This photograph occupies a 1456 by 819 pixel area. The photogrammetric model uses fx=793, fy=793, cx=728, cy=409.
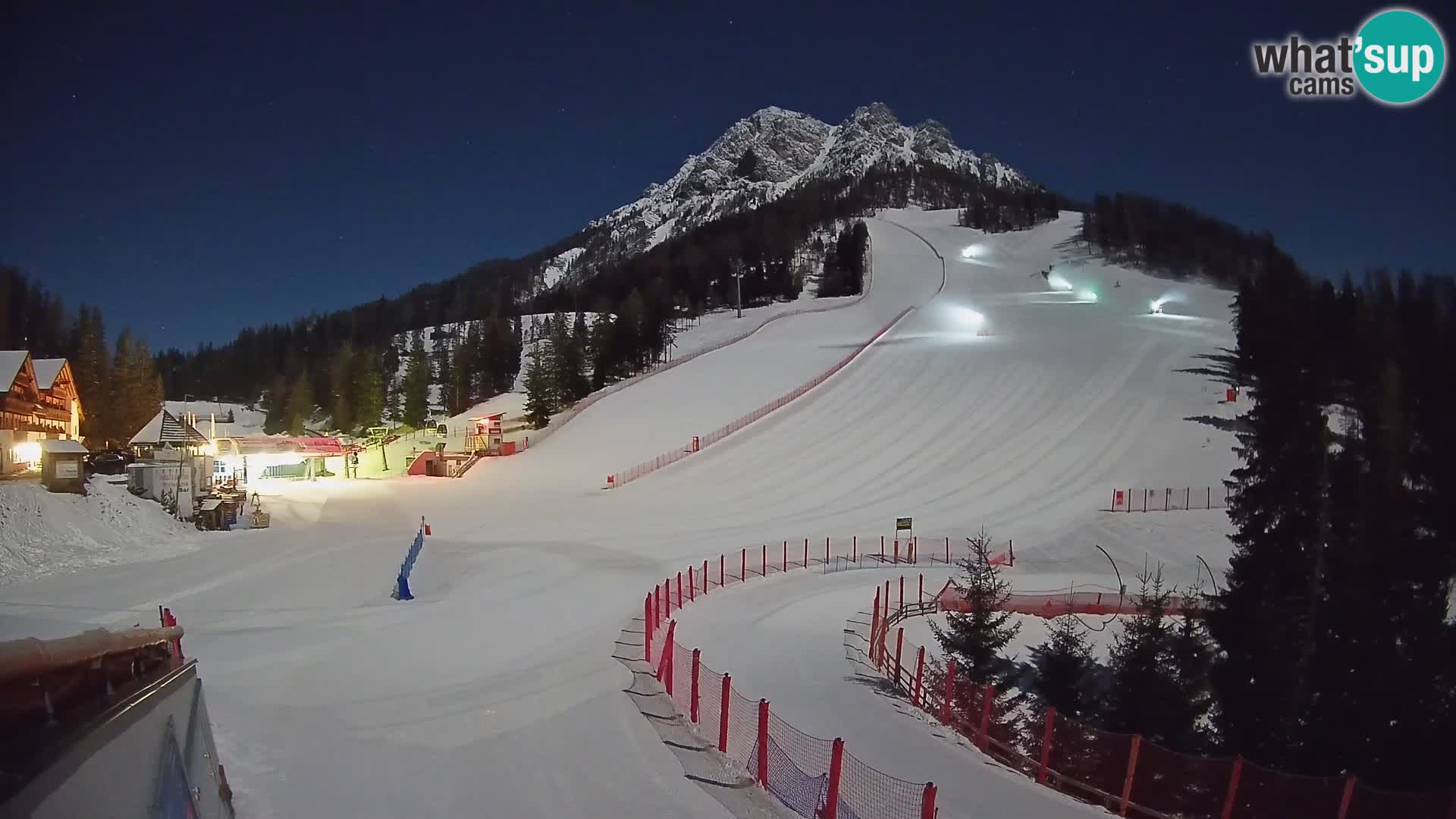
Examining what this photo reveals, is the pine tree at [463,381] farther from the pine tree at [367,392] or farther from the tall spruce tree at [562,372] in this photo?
the tall spruce tree at [562,372]

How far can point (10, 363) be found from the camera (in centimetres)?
637

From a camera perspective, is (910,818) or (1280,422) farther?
(1280,422)

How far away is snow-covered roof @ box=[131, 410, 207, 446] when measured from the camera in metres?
27.9

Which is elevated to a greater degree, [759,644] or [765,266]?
[765,266]

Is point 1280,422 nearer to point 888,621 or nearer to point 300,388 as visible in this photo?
point 888,621

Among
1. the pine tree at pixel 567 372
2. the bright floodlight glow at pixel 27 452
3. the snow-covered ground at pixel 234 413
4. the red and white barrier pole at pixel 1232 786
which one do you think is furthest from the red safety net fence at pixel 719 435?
the snow-covered ground at pixel 234 413

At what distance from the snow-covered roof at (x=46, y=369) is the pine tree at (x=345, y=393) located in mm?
72064

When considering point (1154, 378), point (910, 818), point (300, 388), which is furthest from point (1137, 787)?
point (300, 388)

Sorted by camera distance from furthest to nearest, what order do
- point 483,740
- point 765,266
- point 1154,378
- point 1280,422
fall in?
point 765,266, point 1154,378, point 1280,422, point 483,740

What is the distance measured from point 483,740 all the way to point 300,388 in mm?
88809

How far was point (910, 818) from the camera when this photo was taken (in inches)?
326

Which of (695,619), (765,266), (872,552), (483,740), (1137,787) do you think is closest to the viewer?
(483,740)

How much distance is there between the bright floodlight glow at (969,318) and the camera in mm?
65438

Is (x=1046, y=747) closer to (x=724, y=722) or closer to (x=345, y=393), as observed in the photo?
(x=724, y=722)
